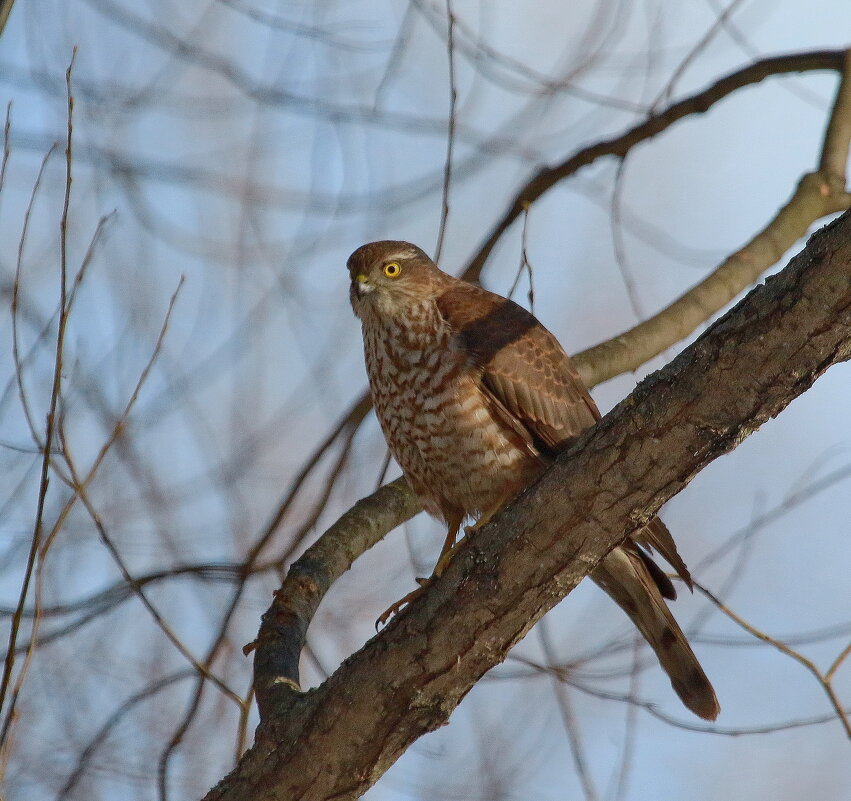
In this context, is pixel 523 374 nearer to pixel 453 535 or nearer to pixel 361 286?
pixel 453 535

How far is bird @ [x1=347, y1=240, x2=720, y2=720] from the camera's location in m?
3.53

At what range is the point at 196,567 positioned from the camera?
3682 mm

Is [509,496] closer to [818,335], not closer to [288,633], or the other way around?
[288,633]

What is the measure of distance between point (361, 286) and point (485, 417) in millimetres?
868

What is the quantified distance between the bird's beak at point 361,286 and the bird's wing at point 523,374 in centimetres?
33

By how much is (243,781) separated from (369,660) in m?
0.43

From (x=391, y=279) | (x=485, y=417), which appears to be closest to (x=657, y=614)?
(x=485, y=417)

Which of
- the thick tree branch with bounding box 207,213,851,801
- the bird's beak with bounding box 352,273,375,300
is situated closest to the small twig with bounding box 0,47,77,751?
the thick tree branch with bounding box 207,213,851,801

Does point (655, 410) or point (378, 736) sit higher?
point (655, 410)

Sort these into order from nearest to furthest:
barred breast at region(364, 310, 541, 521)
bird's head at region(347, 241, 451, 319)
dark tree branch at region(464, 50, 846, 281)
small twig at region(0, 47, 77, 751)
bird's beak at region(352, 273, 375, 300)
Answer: small twig at region(0, 47, 77, 751) → barred breast at region(364, 310, 541, 521) → bird's head at region(347, 241, 451, 319) → bird's beak at region(352, 273, 375, 300) → dark tree branch at region(464, 50, 846, 281)

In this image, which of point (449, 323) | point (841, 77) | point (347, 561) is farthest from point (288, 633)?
point (841, 77)

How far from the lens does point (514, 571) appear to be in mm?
2445

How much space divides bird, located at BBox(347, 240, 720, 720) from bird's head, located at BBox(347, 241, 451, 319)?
0.05ft

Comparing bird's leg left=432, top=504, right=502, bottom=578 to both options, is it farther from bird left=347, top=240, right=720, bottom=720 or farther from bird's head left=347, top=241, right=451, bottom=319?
bird's head left=347, top=241, right=451, bottom=319
